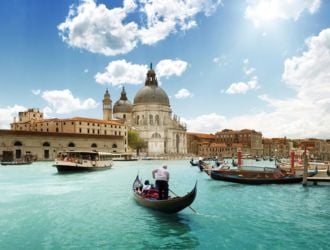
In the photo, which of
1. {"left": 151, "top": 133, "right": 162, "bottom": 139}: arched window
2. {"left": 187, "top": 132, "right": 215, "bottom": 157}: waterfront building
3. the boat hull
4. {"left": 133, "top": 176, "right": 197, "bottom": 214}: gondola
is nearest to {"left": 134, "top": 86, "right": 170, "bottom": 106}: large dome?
{"left": 151, "top": 133, "right": 162, "bottom": 139}: arched window

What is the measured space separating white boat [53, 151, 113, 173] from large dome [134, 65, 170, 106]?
5275cm

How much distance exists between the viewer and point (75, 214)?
43.1ft

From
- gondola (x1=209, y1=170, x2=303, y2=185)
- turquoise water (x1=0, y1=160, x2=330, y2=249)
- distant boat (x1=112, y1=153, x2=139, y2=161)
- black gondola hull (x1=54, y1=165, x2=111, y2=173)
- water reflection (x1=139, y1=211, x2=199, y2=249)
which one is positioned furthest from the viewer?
distant boat (x1=112, y1=153, x2=139, y2=161)

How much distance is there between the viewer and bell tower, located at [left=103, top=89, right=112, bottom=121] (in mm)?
92250

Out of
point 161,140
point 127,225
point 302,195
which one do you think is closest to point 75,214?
point 127,225

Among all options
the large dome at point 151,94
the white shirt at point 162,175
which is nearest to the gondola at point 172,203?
the white shirt at point 162,175

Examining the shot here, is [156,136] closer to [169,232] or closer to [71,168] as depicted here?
[71,168]

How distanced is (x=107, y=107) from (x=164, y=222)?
83207 millimetres

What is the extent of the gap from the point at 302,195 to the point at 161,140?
214 ft

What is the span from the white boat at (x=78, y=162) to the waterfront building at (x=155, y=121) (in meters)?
44.7

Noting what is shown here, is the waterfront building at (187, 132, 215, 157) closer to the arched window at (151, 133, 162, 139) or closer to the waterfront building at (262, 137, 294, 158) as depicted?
the arched window at (151, 133, 162, 139)

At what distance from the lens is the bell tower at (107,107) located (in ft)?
303

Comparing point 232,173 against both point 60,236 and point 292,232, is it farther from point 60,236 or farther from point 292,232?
point 60,236

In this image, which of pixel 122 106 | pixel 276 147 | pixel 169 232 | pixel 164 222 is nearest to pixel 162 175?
pixel 164 222
